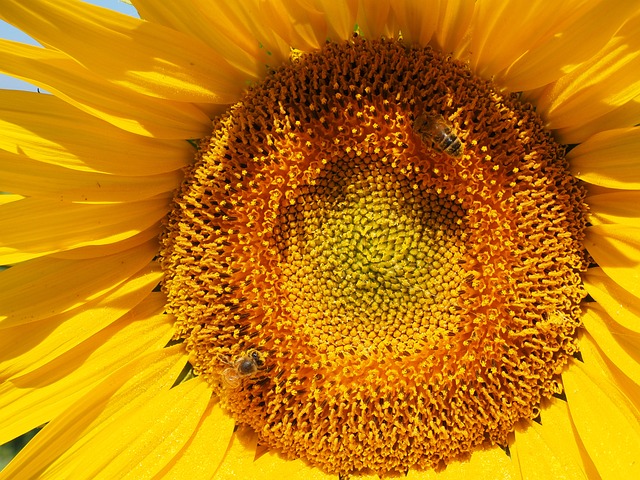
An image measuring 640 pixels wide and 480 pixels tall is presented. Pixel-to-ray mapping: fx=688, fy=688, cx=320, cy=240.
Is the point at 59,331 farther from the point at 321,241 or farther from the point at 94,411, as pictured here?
the point at 321,241

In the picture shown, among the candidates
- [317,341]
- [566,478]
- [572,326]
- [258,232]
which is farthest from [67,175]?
[566,478]

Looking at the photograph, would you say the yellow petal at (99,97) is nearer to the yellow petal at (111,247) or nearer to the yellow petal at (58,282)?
the yellow petal at (111,247)

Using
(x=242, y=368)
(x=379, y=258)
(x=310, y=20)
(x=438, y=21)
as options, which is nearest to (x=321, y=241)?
(x=379, y=258)

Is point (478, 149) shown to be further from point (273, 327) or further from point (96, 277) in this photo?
point (96, 277)

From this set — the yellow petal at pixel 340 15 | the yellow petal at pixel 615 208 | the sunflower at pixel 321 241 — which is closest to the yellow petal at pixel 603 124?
the sunflower at pixel 321 241

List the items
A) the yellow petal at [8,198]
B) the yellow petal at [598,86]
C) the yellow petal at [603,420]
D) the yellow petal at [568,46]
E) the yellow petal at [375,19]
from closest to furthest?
1. the yellow petal at [568,46]
2. the yellow petal at [598,86]
3. the yellow petal at [375,19]
4. the yellow petal at [603,420]
5. the yellow petal at [8,198]
